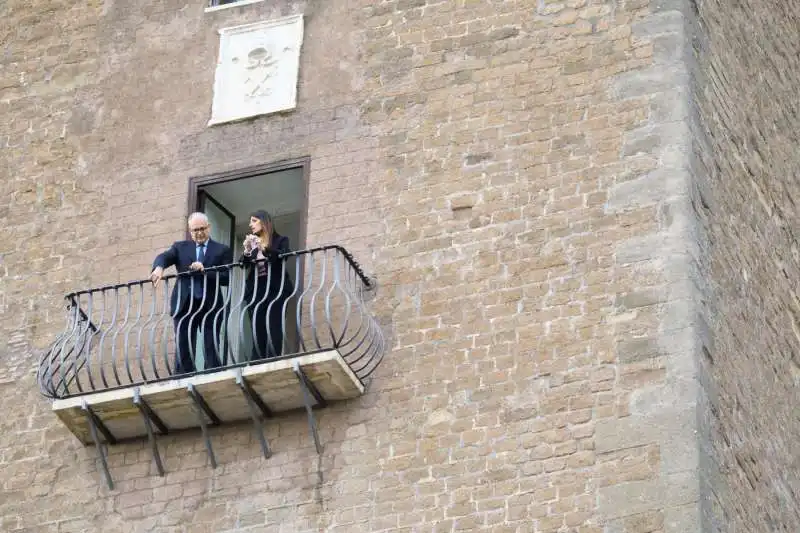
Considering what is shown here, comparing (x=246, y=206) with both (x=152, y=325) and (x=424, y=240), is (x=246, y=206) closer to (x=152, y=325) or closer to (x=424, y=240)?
(x=152, y=325)

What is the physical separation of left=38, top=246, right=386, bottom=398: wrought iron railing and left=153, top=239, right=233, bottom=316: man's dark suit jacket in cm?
1

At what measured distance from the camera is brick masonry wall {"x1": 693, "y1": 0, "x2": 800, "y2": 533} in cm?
1645

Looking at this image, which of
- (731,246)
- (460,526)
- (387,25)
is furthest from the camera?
(387,25)

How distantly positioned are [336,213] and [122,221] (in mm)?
1748

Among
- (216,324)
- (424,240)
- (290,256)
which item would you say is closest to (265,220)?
(290,256)

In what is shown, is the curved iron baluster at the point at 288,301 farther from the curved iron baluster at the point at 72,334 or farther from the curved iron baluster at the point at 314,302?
the curved iron baluster at the point at 72,334

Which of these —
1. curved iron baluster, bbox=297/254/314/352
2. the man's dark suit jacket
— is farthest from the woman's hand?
curved iron baluster, bbox=297/254/314/352

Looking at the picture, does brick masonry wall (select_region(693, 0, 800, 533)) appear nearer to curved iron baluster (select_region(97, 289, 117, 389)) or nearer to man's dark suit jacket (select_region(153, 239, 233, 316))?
man's dark suit jacket (select_region(153, 239, 233, 316))

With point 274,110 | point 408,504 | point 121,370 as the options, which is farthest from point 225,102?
point 408,504

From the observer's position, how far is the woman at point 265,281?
17.3 m

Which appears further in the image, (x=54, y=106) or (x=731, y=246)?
(x=54, y=106)

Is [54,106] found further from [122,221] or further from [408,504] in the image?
[408,504]

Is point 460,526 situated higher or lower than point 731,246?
lower

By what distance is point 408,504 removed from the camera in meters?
16.5
